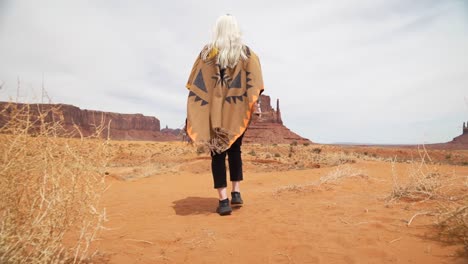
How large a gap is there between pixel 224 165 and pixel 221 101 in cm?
74

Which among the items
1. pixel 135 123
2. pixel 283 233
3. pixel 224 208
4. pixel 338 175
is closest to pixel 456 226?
pixel 283 233

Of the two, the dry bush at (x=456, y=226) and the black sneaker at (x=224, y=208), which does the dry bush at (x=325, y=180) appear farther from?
the dry bush at (x=456, y=226)

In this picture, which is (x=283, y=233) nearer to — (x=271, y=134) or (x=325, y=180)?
(x=325, y=180)

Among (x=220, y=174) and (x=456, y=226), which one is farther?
(x=220, y=174)

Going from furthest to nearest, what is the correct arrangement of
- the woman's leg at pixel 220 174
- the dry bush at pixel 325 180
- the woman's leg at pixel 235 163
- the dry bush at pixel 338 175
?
the dry bush at pixel 338 175 → the dry bush at pixel 325 180 → the woman's leg at pixel 235 163 → the woman's leg at pixel 220 174

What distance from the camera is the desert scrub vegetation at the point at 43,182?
145 centimetres

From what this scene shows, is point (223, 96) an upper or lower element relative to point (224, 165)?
upper

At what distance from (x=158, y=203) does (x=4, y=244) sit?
2.52 meters

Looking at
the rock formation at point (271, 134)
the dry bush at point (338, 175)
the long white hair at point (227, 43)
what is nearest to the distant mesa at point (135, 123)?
the rock formation at point (271, 134)

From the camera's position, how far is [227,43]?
3.21m

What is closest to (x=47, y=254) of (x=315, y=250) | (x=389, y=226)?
(x=315, y=250)

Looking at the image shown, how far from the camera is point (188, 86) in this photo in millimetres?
3391

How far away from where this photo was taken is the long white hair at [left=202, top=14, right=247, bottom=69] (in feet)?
10.5

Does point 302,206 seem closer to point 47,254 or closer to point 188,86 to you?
point 188,86
